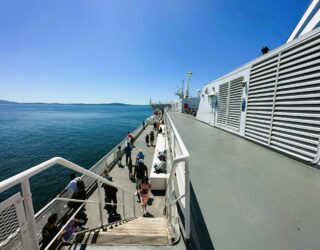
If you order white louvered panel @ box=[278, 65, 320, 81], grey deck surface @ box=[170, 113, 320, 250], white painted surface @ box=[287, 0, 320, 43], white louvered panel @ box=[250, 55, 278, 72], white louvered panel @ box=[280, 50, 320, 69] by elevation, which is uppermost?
white painted surface @ box=[287, 0, 320, 43]

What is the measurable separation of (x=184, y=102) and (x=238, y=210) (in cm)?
2313

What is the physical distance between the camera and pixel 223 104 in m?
8.80

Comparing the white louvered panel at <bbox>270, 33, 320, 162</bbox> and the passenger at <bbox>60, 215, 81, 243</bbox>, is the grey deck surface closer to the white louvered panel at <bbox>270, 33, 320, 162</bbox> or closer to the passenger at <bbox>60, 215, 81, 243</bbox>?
the white louvered panel at <bbox>270, 33, 320, 162</bbox>

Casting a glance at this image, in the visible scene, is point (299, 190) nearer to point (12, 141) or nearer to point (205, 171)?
point (205, 171)

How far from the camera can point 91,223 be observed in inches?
227

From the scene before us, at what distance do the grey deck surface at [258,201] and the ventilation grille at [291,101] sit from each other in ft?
1.96

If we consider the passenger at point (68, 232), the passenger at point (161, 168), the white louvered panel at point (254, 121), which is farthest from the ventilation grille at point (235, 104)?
the passenger at point (68, 232)

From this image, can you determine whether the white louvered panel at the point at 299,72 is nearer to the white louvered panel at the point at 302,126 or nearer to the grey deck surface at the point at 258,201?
the white louvered panel at the point at 302,126

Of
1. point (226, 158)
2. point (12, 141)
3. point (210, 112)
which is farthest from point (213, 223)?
point (12, 141)

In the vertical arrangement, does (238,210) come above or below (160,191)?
above

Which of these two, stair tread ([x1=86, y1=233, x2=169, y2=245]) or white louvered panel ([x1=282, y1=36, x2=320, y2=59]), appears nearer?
stair tread ([x1=86, y1=233, x2=169, y2=245])

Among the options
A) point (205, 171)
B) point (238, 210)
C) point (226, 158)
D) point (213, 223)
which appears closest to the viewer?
point (213, 223)

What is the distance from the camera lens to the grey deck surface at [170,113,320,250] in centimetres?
171

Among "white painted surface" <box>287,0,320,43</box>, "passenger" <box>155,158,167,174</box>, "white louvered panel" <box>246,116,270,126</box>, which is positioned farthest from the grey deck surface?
"white painted surface" <box>287,0,320,43</box>
